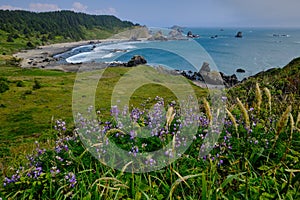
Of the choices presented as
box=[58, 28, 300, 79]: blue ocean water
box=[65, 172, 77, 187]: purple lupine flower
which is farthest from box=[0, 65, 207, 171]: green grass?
box=[65, 172, 77, 187]: purple lupine flower

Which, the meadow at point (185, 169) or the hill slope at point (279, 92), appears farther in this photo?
the hill slope at point (279, 92)

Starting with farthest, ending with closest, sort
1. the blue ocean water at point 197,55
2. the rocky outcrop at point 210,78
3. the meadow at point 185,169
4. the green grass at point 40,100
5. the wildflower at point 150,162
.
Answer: the green grass at point 40,100 → the rocky outcrop at point 210,78 → the blue ocean water at point 197,55 → the wildflower at point 150,162 → the meadow at point 185,169

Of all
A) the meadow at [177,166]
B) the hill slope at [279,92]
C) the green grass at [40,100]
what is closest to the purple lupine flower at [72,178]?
the meadow at [177,166]

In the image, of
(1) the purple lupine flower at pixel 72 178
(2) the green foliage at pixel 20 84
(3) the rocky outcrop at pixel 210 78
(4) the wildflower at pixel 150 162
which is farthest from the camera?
(2) the green foliage at pixel 20 84

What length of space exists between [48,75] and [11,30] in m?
104

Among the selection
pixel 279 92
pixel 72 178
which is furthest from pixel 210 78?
pixel 72 178

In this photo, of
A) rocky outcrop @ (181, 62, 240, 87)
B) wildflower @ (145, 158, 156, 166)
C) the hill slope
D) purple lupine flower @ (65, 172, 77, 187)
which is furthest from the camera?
rocky outcrop @ (181, 62, 240, 87)

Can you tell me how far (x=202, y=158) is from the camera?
147 inches

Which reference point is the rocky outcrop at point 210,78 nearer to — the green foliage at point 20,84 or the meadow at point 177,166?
the meadow at point 177,166

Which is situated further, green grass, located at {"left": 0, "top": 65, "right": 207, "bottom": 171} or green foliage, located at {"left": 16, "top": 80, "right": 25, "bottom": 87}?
green foliage, located at {"left": 16, "top": 80, "right": 25, "bottom": 87}

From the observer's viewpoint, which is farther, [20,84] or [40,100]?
[20,84]

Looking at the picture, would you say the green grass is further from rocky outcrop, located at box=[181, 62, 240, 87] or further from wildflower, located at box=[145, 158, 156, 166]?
wildflower, located at box=[145, 158, 156, 166]

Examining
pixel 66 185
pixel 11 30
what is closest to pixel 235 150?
pixel 66 185

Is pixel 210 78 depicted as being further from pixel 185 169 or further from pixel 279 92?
pixel 185 169
